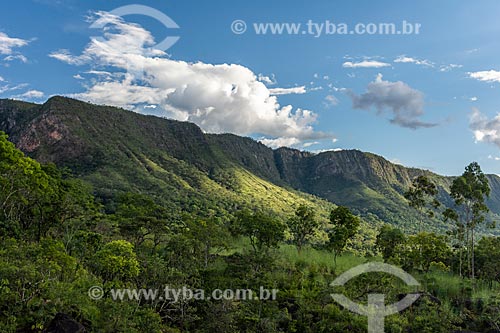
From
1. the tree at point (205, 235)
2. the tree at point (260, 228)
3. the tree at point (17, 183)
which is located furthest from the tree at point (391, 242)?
the tree at point (17, 183)

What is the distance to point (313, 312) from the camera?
76.5 ft

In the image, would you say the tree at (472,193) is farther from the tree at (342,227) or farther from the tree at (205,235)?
the tree at (205,235)

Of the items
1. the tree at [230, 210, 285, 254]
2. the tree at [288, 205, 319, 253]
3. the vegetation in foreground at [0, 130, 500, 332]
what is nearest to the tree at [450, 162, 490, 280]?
the vegetation in foreground at [0, 130, 500, 332]

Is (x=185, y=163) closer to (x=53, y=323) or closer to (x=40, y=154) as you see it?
(x=40, y=154)

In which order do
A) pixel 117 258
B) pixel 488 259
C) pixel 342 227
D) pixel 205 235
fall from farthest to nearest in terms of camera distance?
pixel 488 259, pixel 342 227, pixel 205 235, pixel 117 258

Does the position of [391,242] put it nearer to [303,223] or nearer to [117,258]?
[303,223]

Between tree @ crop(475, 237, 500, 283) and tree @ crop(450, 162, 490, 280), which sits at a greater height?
tree @ crop(450, 162, 490, 280)

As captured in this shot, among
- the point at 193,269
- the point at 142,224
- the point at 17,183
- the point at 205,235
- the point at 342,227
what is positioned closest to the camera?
the point at 193,269

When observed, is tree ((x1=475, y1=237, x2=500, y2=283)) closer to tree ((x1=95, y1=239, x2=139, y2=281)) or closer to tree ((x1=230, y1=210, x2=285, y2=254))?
tree ((x1=230, y1=210, x2=285, y2=254))

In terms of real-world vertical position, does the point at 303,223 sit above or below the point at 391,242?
above

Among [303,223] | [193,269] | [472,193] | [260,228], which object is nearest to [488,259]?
[472,193]

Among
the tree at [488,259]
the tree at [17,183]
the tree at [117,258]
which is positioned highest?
the tree at [17,183]

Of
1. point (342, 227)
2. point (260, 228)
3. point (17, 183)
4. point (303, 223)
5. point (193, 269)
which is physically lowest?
point (193, 269)

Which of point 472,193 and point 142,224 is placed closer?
point 142,224
